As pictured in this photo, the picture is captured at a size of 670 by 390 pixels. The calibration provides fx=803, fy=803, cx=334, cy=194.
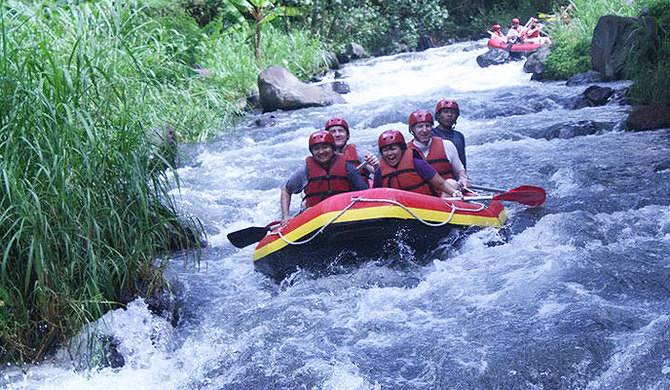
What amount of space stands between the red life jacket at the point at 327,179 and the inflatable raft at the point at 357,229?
1.57 feet

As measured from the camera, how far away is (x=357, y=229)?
4.78 metres

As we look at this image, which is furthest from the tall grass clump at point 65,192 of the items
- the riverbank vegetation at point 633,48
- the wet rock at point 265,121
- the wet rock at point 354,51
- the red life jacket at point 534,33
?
the wet rock at point 354,51

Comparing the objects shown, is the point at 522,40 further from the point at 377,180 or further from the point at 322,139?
the point at 322,139

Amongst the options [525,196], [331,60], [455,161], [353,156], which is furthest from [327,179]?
[331,60]

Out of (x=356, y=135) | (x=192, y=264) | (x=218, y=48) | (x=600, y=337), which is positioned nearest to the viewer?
(x=600, y=337)

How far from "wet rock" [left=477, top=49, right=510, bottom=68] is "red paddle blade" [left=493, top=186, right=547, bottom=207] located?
416 inches

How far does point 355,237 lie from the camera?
15.9 feet

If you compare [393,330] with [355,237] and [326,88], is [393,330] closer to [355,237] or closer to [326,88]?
[355,237]

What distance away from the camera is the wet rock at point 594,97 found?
10598mm

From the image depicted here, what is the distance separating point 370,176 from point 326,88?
26.1 ft

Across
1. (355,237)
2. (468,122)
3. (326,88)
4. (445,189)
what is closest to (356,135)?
(468,122)

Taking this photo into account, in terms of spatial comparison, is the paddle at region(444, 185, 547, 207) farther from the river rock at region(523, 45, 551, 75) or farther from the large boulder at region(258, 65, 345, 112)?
the river rock at region(523, 45, 551, 75)

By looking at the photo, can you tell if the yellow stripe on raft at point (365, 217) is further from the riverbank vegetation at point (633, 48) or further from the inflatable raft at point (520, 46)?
the inflatable raft at point (520, 46)

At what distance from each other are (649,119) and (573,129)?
0.80 m
